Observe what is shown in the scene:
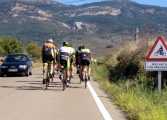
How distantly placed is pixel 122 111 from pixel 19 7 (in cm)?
13498

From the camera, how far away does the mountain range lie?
116106 mm

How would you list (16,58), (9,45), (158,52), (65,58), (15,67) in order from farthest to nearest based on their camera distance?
(9,45) → (16,58) → (15,67) → (65,58) → (158,52)

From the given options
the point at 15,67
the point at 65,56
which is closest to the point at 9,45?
→ the point at 15,67

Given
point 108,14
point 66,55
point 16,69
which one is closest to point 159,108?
point 66,55

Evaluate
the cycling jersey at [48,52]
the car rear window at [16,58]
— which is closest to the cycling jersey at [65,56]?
the cycling jersey at [48,52]

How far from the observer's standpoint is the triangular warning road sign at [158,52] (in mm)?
16781

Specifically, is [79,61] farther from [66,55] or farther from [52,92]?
[52,92]

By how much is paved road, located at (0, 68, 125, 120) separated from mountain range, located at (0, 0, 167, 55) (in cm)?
8611

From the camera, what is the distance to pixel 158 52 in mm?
16875

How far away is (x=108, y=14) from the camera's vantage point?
148m

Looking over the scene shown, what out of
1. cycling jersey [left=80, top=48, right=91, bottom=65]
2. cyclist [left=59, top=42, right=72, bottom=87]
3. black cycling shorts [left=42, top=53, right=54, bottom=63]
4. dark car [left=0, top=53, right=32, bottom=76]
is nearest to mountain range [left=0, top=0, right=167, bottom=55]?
dark car [left=0, top=53, right=32, bottom=76]

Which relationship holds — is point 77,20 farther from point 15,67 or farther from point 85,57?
point 85,57

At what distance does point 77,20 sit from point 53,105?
126820 millimetres

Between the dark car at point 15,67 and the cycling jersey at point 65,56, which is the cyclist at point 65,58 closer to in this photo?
the cycling jersey at point 65,56
